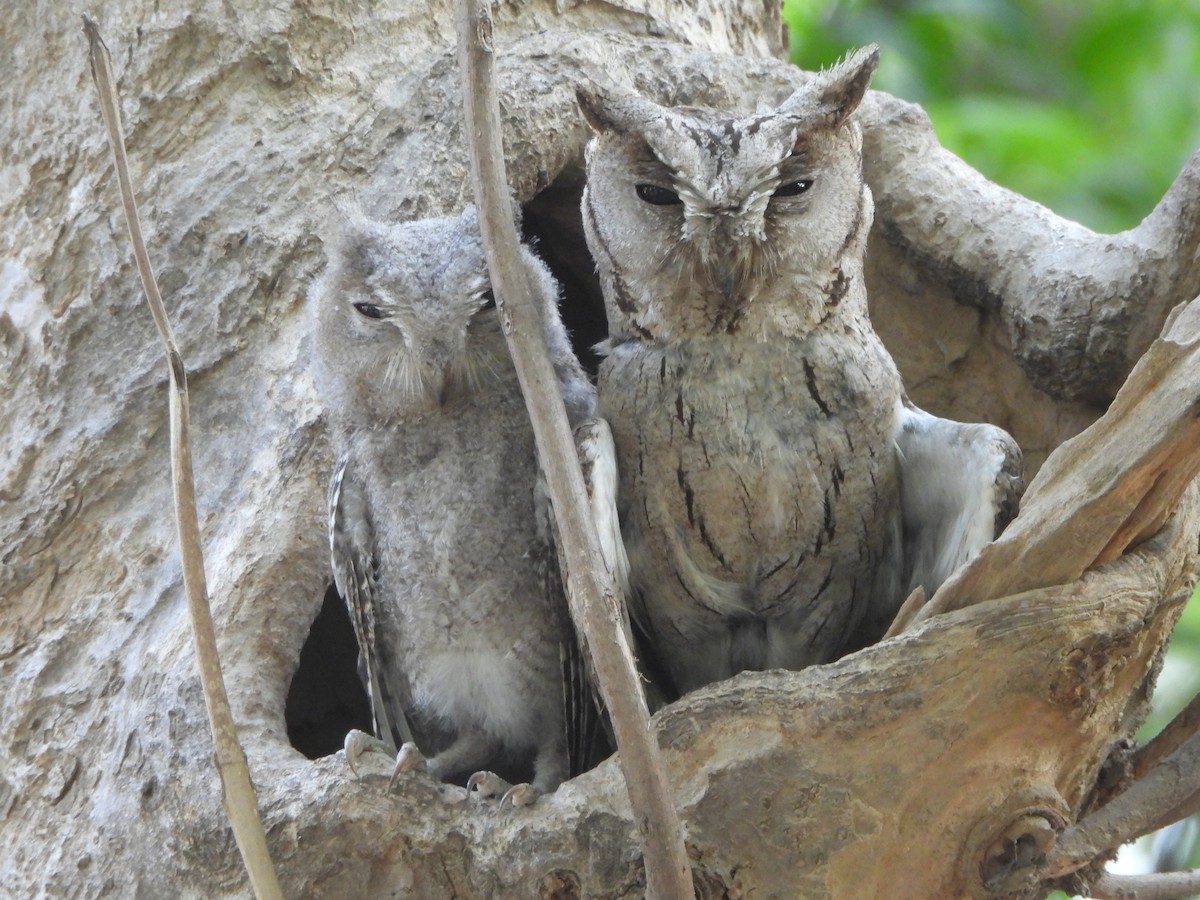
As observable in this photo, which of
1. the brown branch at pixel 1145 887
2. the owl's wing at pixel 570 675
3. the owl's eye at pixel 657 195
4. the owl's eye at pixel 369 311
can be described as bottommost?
the brown branch at pixel 1145 887

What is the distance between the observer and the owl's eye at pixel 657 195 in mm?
2205

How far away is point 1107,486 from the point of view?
174 cm

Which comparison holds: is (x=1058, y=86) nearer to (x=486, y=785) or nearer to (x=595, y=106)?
(x=595, y=106)

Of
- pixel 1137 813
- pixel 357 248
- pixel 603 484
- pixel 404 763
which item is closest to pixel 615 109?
pixel 357 248

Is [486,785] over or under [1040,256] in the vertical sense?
under

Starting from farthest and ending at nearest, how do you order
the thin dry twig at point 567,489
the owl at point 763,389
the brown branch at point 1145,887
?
1. the owl at point 763,389
2. the brown branch at point 1145,887
3. the thin dry twig at point 567,489

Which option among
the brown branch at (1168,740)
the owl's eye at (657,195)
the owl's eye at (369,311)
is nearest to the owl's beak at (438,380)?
the owl's eye at (369,311)

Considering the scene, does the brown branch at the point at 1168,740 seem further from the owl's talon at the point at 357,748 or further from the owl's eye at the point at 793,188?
the owl's talon at the point at 357,748

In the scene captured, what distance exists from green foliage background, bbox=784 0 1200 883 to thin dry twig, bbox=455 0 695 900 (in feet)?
8.18

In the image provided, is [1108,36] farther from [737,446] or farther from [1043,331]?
[737,446]

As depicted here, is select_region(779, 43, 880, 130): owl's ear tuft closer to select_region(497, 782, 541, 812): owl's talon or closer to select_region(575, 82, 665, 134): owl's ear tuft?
select_region(575, 82, 665, 134): owl's ear tuft

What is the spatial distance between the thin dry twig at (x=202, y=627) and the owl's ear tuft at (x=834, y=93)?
3.62 feet

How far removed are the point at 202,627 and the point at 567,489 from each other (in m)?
0.47

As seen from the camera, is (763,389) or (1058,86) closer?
(763,389)
